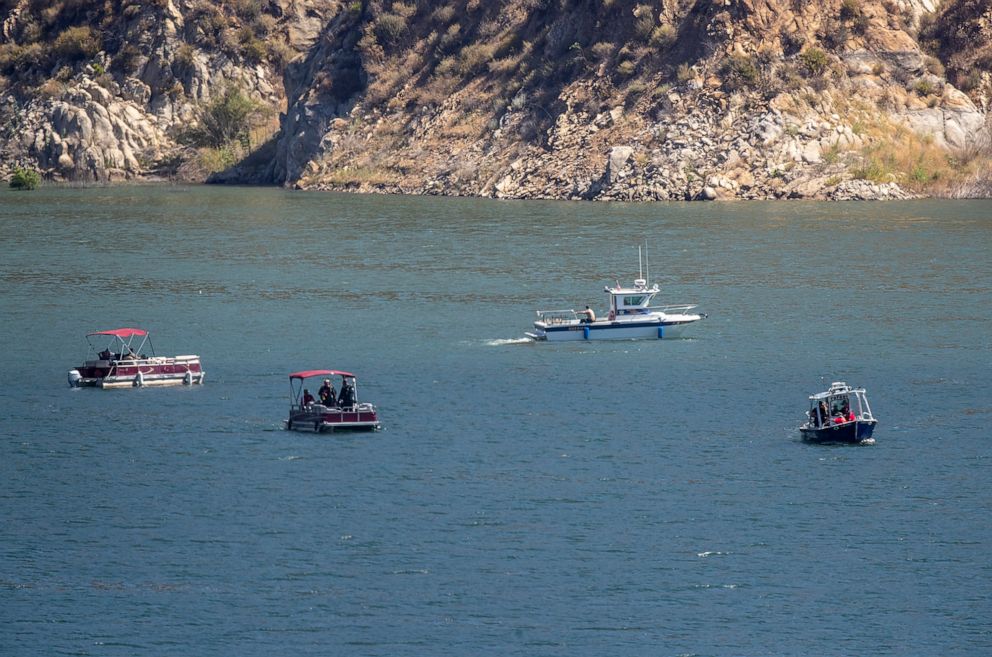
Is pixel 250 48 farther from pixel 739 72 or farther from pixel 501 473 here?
pixel 501 473

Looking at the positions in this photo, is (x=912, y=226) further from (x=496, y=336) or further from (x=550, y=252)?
(x=496, y=336)

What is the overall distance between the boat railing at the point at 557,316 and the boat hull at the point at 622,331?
2.20ft

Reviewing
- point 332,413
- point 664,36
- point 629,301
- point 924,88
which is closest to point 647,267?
point 629,301

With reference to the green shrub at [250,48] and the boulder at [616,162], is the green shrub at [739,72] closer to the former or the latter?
the boulder at [616,162]

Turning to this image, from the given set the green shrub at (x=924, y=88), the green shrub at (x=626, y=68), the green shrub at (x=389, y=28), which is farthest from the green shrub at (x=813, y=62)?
the green shrub at (x=389, y=28)

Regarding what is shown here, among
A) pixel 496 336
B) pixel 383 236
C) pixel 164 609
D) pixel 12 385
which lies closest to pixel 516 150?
pixel 383 236

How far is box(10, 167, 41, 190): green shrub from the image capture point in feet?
Result: 536

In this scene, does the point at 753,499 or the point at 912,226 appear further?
the point at 912,226

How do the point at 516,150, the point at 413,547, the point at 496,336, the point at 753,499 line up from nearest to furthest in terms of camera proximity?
the point at 413,547 < the point at 753,499 < the point at 496,336 < the point at 516,150

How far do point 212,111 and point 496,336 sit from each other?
4094 inches

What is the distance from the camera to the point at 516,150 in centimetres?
14850

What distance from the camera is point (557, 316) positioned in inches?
3258

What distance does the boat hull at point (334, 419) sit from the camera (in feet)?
205

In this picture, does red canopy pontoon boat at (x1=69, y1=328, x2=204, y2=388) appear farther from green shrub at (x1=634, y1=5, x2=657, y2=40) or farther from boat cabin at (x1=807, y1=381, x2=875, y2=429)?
green shrub at (x1=634, y1=5, x2=657, y2=40)
